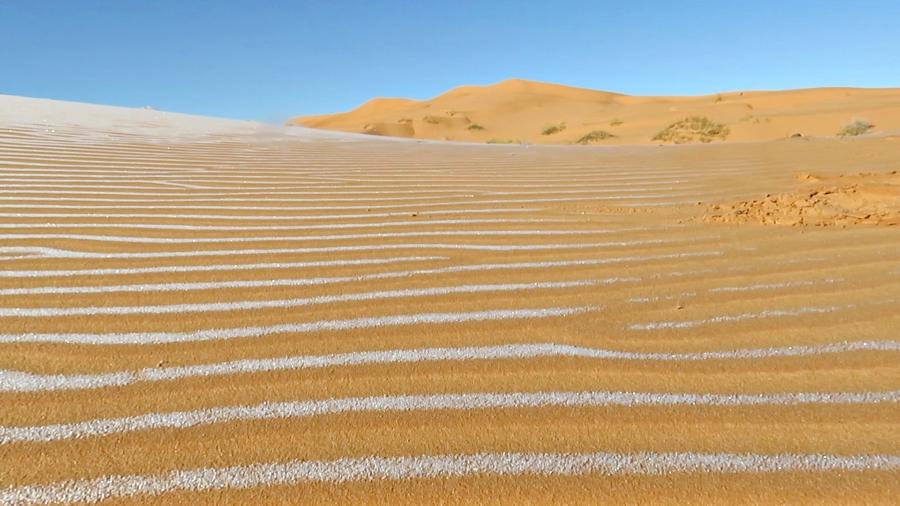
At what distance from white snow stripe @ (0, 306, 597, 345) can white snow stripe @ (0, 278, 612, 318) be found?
0.20m

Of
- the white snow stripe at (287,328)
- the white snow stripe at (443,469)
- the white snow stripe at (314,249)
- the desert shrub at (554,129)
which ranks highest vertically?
the desert shrub at (554,129)

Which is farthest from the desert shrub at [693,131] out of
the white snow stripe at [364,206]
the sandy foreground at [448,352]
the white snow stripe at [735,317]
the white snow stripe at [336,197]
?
the white snow stripe at [735,317]

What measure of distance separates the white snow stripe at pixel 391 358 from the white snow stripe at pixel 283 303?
49 cm

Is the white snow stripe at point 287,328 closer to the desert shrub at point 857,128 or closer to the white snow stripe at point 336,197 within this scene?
the white snow stripe at point 336,197

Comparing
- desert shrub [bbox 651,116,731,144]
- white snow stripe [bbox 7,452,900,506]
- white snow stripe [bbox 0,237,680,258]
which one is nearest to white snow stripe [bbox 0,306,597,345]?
white snow stripe [bbox 7,452,900,506]

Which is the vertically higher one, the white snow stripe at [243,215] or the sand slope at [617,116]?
the sand slope at [617,116]

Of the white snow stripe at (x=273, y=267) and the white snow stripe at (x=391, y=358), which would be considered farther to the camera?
the white snow stripe at (x=273, y=267)

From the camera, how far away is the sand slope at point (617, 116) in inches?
785

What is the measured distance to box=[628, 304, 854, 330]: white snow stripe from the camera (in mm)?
2359

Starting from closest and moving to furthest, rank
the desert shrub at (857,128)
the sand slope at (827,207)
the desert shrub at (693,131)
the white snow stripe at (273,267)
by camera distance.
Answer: the white snow stripe at (273,267), the sand slope at (827,207), the desert shrub at (857,128), the desert shrub at (693,131)

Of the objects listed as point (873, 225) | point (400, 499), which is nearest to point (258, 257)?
point (400, 499)

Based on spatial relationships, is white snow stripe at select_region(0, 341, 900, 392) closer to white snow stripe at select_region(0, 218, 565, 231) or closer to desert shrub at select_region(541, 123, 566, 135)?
white snow stripe at select_region(0, 218, 565, 231)

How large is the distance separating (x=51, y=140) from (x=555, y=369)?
27.6 feet

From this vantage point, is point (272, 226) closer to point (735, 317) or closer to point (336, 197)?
point (336, 197)
